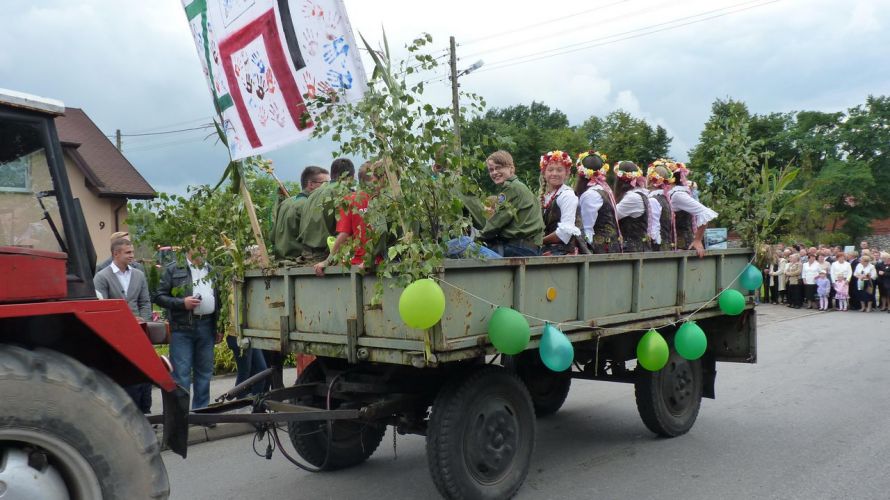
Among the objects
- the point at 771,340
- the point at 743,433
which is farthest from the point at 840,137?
the point at 743,433

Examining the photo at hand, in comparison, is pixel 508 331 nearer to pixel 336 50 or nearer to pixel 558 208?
pixel 336 50

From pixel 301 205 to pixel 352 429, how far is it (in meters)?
1.83

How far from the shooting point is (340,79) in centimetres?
440

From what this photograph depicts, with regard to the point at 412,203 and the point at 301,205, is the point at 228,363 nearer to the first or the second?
the point at 301,205

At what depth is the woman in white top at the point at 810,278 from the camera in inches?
814

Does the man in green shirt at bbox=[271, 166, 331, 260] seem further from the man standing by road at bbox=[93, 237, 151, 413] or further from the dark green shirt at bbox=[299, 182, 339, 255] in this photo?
the man standing by road at bbox=[93, 237, 151, 413]

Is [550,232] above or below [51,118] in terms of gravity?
below

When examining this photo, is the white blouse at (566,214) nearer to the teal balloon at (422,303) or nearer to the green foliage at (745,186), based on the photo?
the green foliage at (745,186)

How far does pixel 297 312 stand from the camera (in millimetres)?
4832

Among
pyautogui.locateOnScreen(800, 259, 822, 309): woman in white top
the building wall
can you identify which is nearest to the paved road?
pyautogui.locateOnScreen(800, 259, 822, 309): woman in white top

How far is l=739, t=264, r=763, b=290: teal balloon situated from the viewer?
6836mm

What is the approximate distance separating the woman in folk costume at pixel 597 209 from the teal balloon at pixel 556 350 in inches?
91.2

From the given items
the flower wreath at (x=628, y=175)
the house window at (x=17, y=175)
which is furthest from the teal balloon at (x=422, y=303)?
the flower wreath at (x=628, y=175)

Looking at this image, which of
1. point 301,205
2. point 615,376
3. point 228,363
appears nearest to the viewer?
point 301,205
